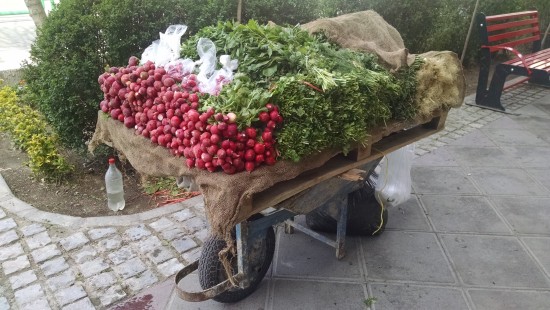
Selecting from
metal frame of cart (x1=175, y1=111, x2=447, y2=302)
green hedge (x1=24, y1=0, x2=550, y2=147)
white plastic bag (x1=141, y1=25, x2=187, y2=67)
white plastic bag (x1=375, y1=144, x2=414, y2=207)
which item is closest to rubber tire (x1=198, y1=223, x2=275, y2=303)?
metal frame of cart (x1=175, y1=111, x2=447, y2=302)

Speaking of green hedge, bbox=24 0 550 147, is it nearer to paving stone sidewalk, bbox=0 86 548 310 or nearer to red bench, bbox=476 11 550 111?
paving stone sidewalk, bbox=0 86 548 310

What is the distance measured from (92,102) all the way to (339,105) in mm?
2810

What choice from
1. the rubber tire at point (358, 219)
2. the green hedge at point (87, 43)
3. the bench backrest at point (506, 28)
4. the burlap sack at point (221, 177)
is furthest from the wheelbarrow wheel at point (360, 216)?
the bench backrest at point (506, 28)

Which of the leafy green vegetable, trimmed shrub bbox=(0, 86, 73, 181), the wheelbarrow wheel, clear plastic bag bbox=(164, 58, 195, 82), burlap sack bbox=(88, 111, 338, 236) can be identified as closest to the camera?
burlap sack bbox=(88, 111, 338, 236)

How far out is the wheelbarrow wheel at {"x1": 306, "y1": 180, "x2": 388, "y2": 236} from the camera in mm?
3439

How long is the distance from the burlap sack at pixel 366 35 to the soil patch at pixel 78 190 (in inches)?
89.8

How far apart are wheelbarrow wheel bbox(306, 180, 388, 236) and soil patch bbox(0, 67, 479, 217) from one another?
162cm

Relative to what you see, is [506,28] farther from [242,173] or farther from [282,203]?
[242,173]

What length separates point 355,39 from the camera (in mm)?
3170

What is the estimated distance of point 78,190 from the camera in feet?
14.1

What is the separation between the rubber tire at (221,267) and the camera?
2.68m

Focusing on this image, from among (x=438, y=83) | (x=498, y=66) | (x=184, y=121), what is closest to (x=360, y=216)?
(x=438, y=83)

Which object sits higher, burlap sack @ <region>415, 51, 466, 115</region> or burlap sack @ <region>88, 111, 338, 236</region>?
burlap sack @ <region>415, 51, 466, 115</region>

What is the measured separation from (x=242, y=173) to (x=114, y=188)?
7.69ft
